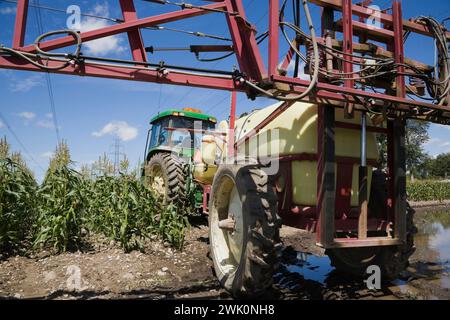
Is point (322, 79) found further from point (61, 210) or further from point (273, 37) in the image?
point (61, 210)

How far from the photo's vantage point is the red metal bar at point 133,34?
3.18 metres

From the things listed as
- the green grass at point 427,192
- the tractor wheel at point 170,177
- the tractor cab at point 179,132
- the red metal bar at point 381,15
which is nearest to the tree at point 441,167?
the green grass at point 427,192

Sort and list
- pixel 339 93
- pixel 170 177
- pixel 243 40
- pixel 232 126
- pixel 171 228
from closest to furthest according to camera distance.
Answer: pixel 339 93 < pixel 243 40 < pixel 232 126 < pixel 171 228 < pixel 170 177

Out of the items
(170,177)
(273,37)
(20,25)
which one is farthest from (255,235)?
(170,177)

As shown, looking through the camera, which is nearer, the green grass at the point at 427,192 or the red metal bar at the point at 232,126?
the red metal bar at the point at 232,126

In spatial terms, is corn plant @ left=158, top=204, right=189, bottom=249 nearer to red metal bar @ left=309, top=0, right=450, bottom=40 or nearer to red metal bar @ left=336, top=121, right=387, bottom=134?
red metal bar @ left=336, top=121, right=387, bottom=134

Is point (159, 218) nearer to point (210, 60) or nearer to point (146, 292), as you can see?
point (146, 292)

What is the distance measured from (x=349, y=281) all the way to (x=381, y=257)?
549 mm

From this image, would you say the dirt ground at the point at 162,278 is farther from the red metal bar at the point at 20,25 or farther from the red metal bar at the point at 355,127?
the red metal bar at the point at 20,25

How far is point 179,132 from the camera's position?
760 cm

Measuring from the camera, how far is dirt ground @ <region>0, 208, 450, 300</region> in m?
3.75

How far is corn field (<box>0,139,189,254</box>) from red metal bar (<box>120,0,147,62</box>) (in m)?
2.66

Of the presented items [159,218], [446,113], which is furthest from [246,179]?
[159,218]

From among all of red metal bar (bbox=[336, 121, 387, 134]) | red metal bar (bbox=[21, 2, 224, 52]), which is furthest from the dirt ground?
red metal bar (bbox=[21, 2, 224, 52])
